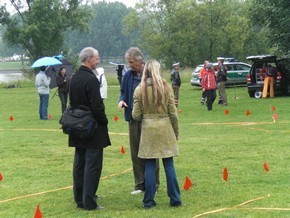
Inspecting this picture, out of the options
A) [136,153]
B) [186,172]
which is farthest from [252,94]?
[136,153]

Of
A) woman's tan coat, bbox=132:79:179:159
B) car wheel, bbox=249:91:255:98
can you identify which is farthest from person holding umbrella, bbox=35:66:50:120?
woman's tan coat, bbox=132:79:179:159

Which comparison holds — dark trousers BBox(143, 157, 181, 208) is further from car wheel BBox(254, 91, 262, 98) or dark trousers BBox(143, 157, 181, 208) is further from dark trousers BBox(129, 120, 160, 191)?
car wheel BBox(254, 91, 262, 98)

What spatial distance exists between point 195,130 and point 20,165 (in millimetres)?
5394

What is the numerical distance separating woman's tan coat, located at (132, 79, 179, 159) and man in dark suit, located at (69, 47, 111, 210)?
0.43m

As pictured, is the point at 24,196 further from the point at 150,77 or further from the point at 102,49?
the point at 102,49

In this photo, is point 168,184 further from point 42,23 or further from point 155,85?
point 42,23

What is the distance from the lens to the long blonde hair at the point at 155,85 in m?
6.26

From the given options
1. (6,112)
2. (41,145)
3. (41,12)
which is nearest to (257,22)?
(6,112)

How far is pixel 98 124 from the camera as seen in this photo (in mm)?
6430

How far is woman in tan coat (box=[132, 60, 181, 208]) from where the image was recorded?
6.29 metres

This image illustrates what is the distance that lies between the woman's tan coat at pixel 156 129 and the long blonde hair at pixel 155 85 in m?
0.04

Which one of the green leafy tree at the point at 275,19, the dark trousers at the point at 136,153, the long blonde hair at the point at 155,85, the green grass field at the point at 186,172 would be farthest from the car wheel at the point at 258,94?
the long blonde hair at the point at 155,85

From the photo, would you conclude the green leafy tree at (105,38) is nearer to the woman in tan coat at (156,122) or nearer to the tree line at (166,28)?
the tree line at (166,28)

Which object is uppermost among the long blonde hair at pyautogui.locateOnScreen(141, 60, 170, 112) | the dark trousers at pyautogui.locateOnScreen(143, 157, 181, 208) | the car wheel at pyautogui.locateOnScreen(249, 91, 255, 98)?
the long blonde hair at pyautogui.locateOnScreen(141, 60, 170, 112)
